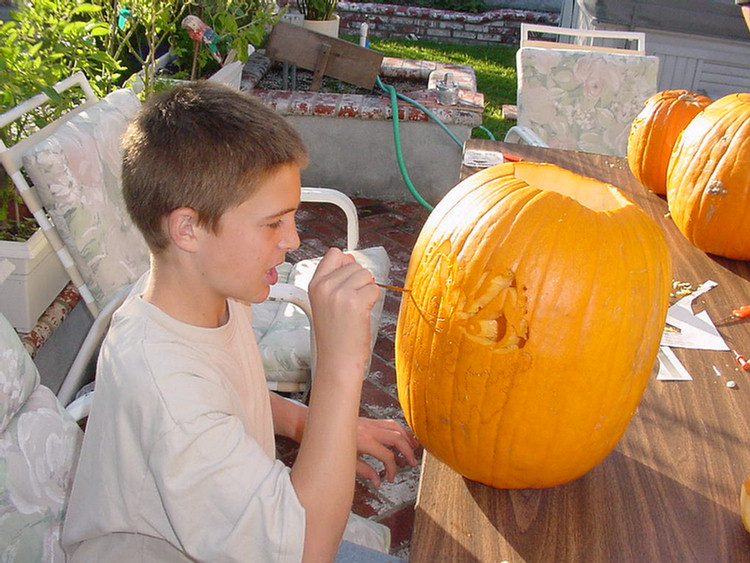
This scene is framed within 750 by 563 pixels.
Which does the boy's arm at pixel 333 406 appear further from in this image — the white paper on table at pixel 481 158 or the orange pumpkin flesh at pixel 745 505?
the white paper on table at pixel 481 158

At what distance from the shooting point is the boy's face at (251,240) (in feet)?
3.43

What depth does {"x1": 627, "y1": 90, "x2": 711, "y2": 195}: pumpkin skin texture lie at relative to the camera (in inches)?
79.9

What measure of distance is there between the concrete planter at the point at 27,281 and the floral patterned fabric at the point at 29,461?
2.88 feet

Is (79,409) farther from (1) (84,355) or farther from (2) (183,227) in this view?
(2) (183,227)

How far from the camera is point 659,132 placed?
2.04 m

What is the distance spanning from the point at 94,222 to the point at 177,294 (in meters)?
0.82

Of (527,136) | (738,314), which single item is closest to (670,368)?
(738,314)

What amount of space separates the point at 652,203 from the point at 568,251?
4.21 ft

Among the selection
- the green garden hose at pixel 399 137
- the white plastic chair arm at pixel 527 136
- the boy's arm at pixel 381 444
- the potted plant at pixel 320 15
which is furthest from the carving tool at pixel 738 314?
the potted plant at pixel 320 15

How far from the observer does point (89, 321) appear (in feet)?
7.97

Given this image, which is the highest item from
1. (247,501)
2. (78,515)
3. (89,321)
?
(247,501)

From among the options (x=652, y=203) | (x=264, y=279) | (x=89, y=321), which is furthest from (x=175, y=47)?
(x=264, y=279)

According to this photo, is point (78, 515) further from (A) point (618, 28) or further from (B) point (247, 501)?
(A) point (618, 28)

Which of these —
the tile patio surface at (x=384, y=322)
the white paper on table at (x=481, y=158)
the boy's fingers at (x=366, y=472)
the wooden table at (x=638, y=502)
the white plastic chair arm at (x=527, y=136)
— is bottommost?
the tile patio surface at (x=384, y=322)
